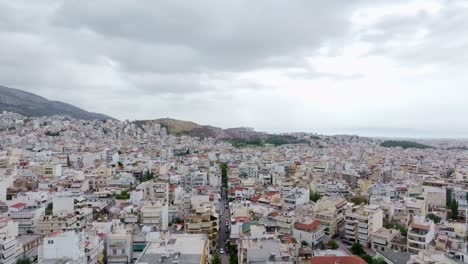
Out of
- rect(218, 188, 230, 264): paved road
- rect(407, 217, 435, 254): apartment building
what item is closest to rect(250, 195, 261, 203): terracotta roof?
rect(218, 188, 230, 264): paved road

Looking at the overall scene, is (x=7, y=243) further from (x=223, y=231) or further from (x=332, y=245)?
(x=332, y=245)

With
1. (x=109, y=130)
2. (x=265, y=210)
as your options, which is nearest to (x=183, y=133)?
(x=109, y=130)

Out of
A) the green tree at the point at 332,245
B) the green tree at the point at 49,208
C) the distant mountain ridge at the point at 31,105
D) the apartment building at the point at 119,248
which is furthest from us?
the distant mountain ridge at the point at 31,105

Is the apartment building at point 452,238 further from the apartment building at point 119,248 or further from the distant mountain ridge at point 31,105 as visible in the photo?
the distant mountain ridge at point 31,105

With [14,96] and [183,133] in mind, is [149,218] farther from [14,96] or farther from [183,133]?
[14,96]

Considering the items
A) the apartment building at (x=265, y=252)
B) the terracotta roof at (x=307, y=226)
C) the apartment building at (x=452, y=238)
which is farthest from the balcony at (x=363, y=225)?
the apartment building at (x=265, y=252)

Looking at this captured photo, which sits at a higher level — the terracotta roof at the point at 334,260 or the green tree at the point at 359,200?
the terracotta roof at the point at 334,260

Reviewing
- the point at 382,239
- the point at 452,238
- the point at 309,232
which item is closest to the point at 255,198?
the point at 309,232
